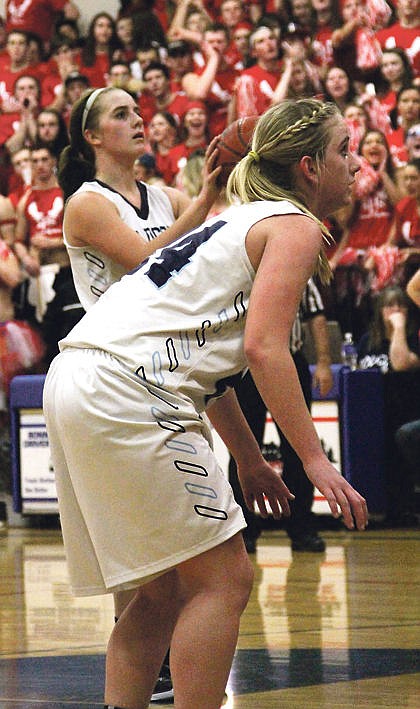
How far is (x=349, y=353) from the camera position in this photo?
799 cm

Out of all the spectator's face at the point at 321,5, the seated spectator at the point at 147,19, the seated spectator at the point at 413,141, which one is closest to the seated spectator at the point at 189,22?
the seated spectator at the point at 147,19

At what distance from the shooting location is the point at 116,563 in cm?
249

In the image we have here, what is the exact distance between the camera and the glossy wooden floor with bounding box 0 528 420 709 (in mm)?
3543

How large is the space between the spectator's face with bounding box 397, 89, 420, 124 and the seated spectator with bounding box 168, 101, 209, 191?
1.80 metres

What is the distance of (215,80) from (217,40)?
0.32 meters

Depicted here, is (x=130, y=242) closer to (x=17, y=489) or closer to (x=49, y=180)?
(x=17, y=489)

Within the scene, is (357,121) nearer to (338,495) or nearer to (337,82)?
(337,82)

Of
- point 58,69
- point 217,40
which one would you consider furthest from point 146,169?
point 58,69

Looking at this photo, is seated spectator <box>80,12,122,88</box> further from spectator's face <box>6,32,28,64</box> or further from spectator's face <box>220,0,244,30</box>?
spectator's face <box>220,0,244,30</box>

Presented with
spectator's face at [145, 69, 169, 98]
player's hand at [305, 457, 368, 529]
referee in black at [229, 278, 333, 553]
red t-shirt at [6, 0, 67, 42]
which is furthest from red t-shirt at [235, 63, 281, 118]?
player's hand at [305, 457, 368, 529]

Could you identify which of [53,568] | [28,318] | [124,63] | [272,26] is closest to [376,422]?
[53,568]

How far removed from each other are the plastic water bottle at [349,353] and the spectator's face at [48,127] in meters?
3.50

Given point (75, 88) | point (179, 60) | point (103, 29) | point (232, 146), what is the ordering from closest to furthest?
point (232, 146)
point (179, 60)
point (75, 88)
point (103, 29)

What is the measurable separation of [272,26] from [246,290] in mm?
7874
